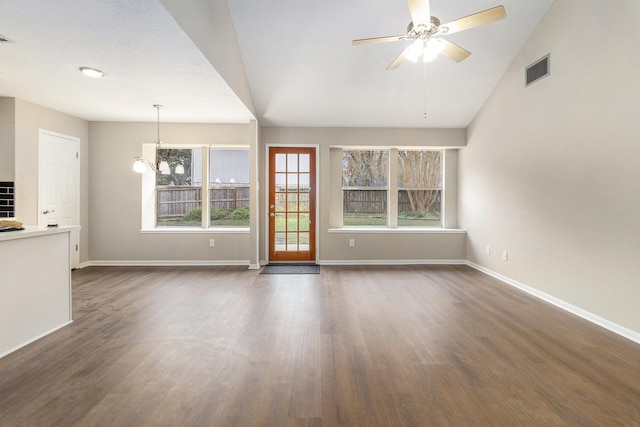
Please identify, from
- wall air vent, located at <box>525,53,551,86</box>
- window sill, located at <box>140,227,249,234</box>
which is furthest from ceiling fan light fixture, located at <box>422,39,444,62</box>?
window sill, located at <box>140,227,249,234</box>

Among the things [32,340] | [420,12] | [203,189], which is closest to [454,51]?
[420,12]

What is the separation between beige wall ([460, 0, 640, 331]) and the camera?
282cm

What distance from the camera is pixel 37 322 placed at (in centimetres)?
276

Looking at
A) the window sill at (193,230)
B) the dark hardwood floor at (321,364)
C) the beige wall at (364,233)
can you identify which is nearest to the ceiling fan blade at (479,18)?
the dark hardwood floor at (321,364)

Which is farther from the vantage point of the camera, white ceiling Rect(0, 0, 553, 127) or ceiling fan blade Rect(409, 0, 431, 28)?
white ceiling Rect(0, 0, 553, 127)

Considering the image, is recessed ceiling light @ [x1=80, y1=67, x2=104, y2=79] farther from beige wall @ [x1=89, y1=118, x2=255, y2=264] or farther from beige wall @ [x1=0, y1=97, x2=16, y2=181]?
beige wall @ [x1=89, y1=118, x2=255, y2=264]

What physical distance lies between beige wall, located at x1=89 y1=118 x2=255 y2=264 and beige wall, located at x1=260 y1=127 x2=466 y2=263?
995 mm

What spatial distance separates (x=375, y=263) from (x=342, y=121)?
2606mm

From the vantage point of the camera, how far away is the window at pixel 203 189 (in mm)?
5879

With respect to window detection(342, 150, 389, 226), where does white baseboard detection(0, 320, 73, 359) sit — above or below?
below

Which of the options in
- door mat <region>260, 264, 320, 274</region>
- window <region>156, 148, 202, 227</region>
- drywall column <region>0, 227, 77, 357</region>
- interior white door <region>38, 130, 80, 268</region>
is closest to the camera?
drywall column <region>0, 227, 77, 357</region>

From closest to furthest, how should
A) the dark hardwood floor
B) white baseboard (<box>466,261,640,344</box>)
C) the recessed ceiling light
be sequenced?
the dark hardwood floor → white baseboard (<box>466,261,640,344</box>) → the recessed ceiling light

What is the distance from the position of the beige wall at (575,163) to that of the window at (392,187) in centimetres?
135

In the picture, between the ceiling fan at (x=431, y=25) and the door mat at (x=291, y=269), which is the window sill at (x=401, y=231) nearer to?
the door mat at (x=291, y=269)
